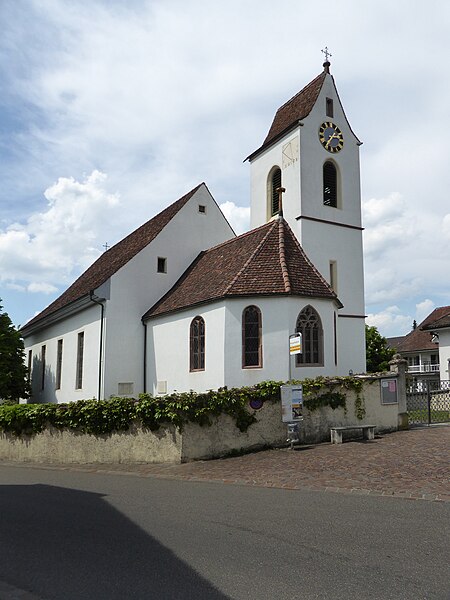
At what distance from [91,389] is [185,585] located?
18.4 meters

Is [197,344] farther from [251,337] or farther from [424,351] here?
[424,351]

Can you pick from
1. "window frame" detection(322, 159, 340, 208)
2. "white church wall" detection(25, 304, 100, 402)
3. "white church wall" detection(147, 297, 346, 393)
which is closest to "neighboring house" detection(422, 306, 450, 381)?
"window frame" detection(322, 159, 340, 208)

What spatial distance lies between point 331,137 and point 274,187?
389 cm

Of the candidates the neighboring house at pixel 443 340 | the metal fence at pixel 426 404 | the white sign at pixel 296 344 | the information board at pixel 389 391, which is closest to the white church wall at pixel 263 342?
the information board at pixel 389 391

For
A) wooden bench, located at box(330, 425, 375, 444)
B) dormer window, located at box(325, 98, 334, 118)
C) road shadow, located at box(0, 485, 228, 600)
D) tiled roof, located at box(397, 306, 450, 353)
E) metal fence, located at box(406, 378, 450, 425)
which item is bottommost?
road shadow, located at box(0, 485, 228, 600)

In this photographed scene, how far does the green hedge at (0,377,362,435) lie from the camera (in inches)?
531

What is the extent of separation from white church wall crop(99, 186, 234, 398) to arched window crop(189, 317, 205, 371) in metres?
3.86

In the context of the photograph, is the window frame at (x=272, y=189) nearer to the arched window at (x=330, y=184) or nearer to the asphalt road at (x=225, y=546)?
the arched window at (x=330, y=184)

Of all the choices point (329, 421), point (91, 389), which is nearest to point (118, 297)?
point (91, 389)

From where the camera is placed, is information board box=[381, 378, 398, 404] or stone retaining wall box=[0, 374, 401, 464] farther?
information board box=[381, 378, 398, 404]

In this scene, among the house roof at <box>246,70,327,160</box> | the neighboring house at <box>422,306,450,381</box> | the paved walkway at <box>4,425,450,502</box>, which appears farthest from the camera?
the neighboring house at <box>422,306,450,381</box>

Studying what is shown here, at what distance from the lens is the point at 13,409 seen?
720 inches

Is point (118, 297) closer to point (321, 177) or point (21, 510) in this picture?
point (321, 177)

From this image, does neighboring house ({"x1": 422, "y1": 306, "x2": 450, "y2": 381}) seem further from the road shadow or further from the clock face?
the road shadow
